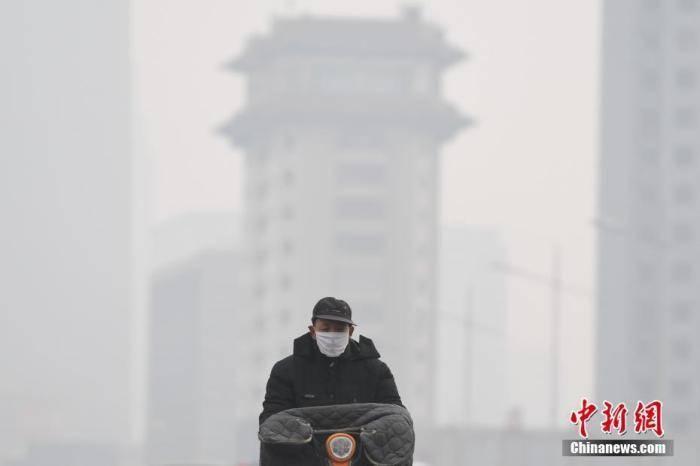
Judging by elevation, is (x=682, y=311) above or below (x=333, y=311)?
above

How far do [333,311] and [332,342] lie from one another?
0.55 ft

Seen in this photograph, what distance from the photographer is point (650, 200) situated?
617 feet

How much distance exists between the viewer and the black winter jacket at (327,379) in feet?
23.8

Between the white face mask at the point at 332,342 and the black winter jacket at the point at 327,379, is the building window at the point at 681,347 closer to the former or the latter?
the black winter jacket at the point at 327,379

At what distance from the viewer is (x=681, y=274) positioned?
182 metres

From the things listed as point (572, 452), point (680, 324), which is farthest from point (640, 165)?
point (572, 452)

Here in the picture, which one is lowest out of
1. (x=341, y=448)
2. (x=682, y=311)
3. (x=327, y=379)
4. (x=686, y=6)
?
(x=341, y=448)

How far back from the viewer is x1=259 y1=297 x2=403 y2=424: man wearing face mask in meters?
7.25

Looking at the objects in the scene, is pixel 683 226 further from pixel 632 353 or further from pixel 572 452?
pixel 572 452

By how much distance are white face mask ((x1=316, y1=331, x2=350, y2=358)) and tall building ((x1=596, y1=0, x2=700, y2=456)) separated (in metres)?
167

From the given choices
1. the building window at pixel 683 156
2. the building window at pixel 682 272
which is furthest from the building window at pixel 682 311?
the building window at pixel 683 156

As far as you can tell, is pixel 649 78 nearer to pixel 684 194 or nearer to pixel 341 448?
pixel 684 194

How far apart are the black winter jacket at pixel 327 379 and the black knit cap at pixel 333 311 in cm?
11
